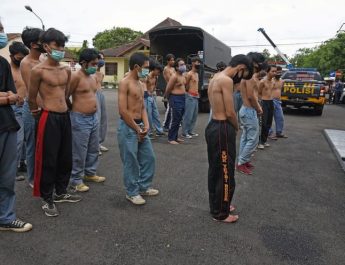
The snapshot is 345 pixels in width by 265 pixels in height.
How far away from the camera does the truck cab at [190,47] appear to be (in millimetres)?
13195

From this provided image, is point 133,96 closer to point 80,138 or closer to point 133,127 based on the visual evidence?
point 133,127

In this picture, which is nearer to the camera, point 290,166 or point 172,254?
point 172,254

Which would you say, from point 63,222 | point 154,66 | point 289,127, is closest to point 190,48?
point 289,127

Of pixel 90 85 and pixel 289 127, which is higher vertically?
pixel 90 85

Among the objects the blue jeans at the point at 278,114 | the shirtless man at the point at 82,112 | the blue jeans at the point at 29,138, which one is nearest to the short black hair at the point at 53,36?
the shirtless man at the point at 82,112

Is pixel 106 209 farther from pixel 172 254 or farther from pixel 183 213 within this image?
pixel 172 254

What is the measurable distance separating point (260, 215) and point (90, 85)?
8.44ft

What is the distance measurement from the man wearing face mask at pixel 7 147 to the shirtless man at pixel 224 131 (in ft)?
6.20

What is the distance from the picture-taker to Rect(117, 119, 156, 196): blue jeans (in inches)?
159

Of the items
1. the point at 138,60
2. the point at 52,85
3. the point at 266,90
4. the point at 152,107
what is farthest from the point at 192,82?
the point at 52,85

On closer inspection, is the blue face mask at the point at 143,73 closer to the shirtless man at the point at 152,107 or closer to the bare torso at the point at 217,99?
the bare torso at the point at 217,99

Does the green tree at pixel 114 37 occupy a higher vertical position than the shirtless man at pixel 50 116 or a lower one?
higher

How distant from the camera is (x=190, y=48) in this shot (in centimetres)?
1528

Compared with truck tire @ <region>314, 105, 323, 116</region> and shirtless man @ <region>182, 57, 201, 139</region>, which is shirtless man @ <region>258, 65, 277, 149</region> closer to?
shirtless man @ <region>182, 57, 201, 139</region>
